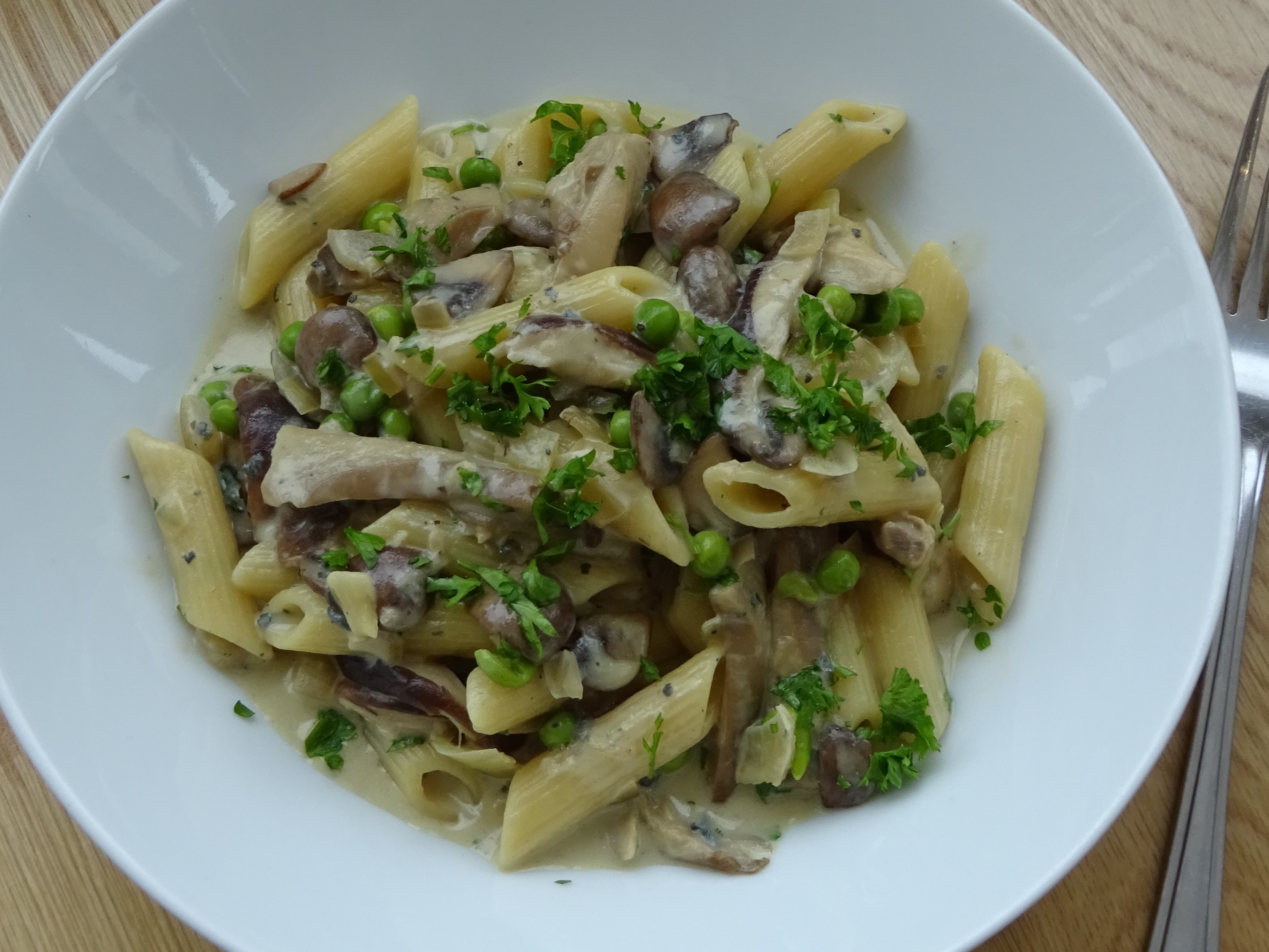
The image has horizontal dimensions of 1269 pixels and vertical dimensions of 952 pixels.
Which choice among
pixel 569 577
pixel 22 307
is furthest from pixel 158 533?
pixel 569 577

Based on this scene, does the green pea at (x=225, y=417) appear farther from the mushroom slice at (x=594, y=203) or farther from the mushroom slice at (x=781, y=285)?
the mushroom slice at (x=781, y=285)

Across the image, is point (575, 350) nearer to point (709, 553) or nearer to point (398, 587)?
point (709, 553)

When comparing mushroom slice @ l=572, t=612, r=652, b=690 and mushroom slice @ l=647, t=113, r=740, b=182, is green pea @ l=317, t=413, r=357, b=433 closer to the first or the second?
mushroom slice @ l=572, t=612, r=652, b=690

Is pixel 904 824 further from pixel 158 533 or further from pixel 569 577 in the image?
pixel 158 533

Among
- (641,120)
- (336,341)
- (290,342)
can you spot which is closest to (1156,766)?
(641,120)

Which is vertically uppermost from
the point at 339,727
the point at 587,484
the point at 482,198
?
the point at 482,198

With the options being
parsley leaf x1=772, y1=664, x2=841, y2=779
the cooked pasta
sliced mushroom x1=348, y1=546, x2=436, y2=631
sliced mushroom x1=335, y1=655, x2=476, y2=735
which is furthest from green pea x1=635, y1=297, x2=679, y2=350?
sliced mushroom x1=335, y1=655, x2=476, y2=735
